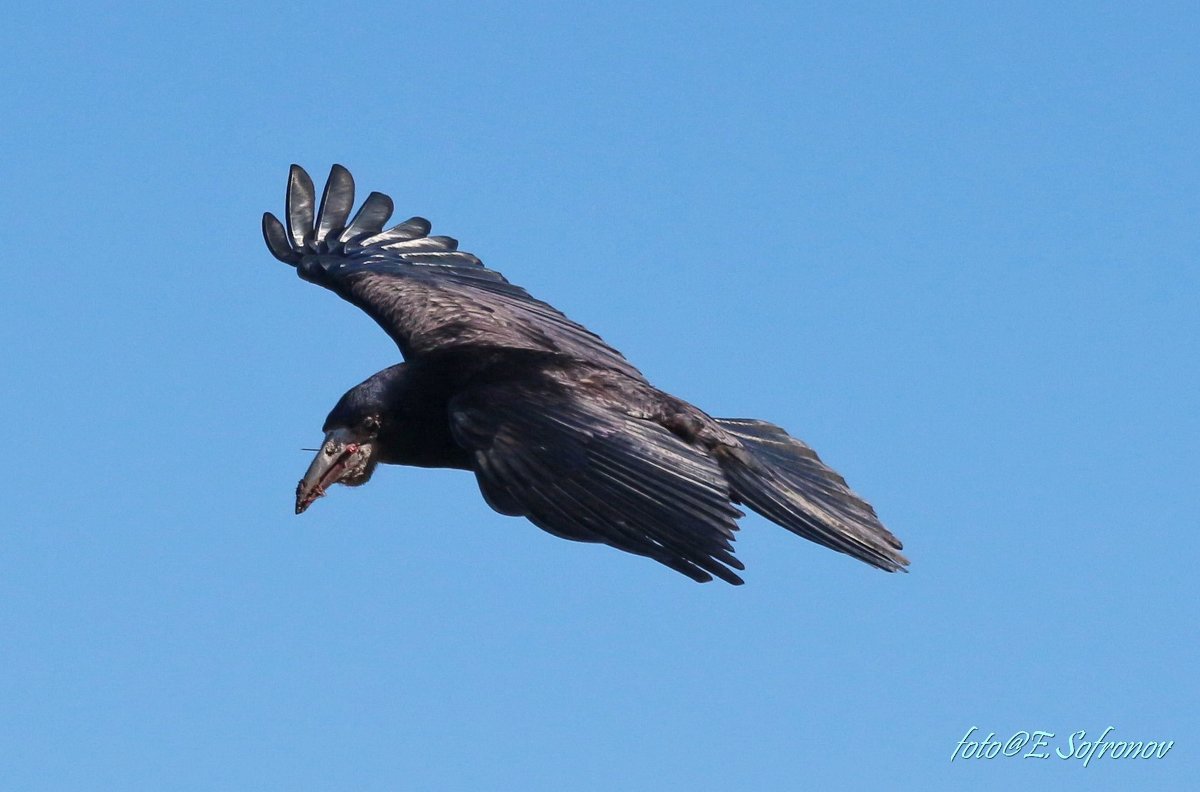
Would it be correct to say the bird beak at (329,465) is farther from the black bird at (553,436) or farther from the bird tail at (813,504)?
the bird tail at (813,504)

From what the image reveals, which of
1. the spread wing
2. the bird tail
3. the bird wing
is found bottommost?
the bird wing

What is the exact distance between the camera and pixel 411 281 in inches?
420

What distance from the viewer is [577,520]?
723 centimetres

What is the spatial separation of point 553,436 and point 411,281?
3.11 metres

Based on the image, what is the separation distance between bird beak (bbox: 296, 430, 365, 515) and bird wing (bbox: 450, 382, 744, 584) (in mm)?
820

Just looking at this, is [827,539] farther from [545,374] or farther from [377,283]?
[377,283]

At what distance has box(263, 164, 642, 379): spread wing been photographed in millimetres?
9812

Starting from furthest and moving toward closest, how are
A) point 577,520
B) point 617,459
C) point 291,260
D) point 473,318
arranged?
1. point 291,260
2. point 473,318
3. point 617,459
4. point 577,520

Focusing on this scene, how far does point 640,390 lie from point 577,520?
4.71 feet

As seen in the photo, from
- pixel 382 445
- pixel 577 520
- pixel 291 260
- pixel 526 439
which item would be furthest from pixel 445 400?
pixel 291 260

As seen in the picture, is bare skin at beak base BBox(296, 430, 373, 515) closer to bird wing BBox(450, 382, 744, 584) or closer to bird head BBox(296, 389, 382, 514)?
bird head BBox(296, 389, 382, 514)

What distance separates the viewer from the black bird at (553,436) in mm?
7344

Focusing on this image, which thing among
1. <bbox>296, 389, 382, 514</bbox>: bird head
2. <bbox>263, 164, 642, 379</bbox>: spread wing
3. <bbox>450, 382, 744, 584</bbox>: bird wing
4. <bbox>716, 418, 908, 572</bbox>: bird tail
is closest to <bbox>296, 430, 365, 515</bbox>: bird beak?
<bbox>296, 389, 382, 514</bbox>: bird head

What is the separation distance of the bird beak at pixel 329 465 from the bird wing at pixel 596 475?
2.69 feet
